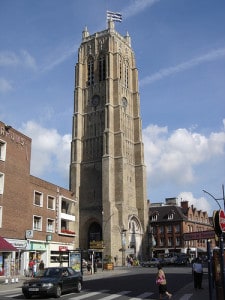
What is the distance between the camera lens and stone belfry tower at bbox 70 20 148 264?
7181 cm

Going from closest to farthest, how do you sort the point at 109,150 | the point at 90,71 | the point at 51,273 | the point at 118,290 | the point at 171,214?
the point at 51,273
the point at 118,290
the point at 109,150
the point at 171,214
the point at 90,71

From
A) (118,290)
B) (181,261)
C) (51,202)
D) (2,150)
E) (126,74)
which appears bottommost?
(181,261)

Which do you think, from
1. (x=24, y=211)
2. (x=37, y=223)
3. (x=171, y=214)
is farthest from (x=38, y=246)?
(x=171, y=214)

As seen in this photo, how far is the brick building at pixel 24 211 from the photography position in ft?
117

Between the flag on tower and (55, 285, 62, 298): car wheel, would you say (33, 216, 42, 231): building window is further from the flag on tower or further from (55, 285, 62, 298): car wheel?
the flag on tower

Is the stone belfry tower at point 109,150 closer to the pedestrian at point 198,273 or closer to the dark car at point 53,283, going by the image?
the pedestrian at point 198,273

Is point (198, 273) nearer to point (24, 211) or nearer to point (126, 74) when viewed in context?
point (24, 211)

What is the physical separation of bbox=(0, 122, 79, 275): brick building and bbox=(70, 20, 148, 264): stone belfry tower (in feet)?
78.4

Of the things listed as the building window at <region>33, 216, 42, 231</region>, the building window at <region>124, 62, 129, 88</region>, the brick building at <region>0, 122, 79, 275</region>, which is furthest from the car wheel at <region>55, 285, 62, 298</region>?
the building window at <region>124, 62, 129, 88</region>

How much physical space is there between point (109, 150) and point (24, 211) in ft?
123

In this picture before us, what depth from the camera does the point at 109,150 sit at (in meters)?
74.9

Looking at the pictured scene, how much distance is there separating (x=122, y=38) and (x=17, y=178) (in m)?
61.5

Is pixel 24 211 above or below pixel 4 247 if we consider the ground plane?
above

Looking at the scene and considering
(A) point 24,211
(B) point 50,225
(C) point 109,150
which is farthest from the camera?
(C) point 109,150
